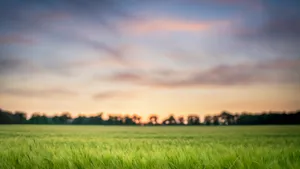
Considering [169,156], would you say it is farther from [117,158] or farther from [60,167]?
[60,167]

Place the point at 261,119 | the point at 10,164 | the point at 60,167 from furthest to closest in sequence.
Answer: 1. the point at 261,119
2. the point at 10,164
3. the point at 60,167

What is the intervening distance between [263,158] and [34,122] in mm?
84959

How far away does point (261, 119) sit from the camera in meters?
79.9

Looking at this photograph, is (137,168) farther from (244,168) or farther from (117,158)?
(244,168)

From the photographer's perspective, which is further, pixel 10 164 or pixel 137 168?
pixel 10 164

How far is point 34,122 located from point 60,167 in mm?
84002

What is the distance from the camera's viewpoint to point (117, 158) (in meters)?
5.65

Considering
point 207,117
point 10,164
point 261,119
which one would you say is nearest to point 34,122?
point 207,117

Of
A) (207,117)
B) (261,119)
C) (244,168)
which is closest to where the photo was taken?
(244,168)

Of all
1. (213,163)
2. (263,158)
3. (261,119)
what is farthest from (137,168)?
(261,119)

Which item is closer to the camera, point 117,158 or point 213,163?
point 213,163

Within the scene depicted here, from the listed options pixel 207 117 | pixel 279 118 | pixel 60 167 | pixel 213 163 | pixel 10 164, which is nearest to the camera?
pixel 213 163

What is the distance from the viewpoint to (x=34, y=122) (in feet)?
278

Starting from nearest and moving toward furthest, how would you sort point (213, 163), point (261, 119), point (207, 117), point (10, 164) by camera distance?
1. point (213, 163)
2. point (10, 164)
3. point (261, 119)
4. point (207, 117)
